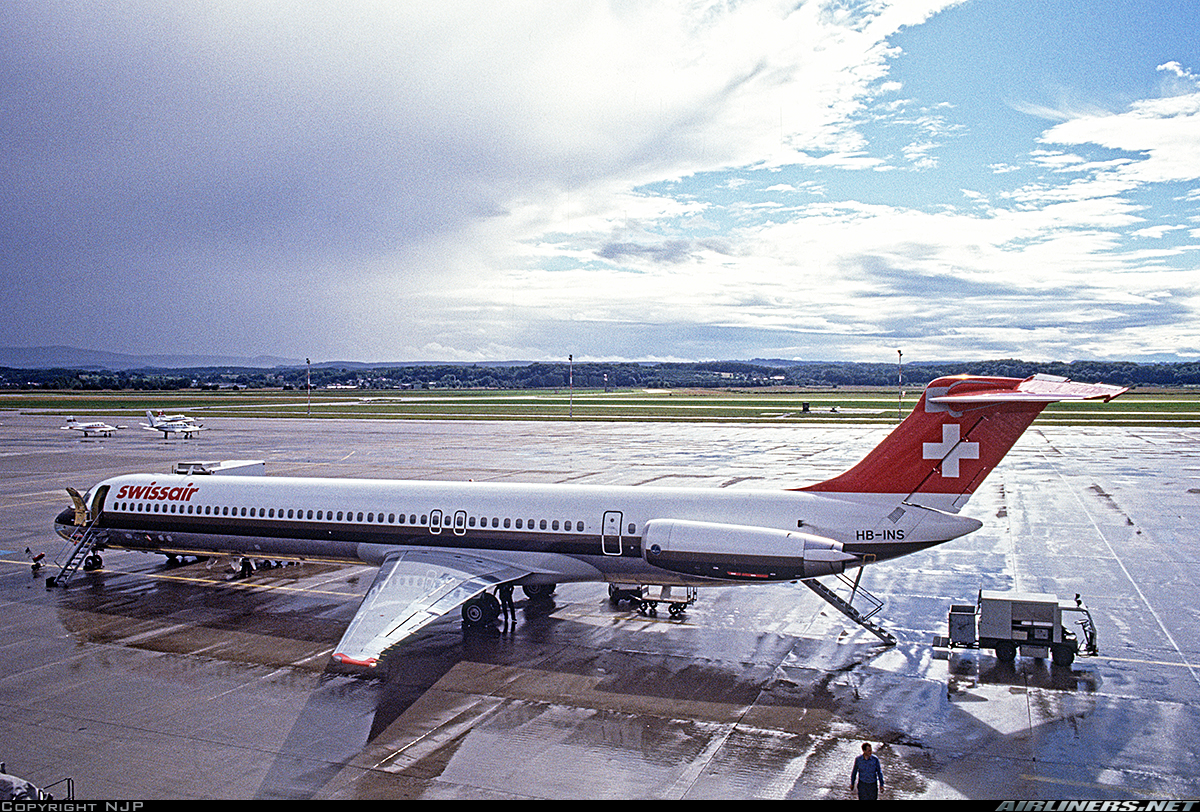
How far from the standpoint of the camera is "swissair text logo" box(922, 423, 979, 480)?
1731 cm

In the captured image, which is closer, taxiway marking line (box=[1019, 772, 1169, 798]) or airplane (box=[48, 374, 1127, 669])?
taxiway marking line (box=[1019, 772, 1169, 798])

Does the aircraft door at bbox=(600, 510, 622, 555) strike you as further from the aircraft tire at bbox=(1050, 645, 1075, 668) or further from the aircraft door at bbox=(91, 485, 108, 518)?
the aircraft door at bbox=(91, 485, 108, 518)

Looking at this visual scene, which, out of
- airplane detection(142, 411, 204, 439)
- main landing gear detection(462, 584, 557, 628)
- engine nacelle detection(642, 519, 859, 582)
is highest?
engine nacelle detection(642, 519, 859, 582)

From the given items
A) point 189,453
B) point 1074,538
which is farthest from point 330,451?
point 1074,538

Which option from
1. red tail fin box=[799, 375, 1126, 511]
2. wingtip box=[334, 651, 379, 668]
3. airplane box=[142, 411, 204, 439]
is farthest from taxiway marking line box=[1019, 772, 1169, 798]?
airplane box=[142, 411, 204, 439]

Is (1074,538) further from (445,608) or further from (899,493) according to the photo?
(445,608)

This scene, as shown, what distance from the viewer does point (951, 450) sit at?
17453 mm

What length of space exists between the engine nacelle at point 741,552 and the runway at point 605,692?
83.8 inches

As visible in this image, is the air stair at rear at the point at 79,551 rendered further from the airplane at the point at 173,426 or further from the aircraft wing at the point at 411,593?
the airplane at the point at 173,426

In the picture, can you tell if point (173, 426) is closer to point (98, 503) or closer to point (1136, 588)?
point (98, 503)

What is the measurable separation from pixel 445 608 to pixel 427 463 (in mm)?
35427

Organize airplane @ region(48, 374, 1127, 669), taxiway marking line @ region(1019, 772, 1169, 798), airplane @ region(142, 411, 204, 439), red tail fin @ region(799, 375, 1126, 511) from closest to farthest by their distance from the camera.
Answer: taxiway marking line @ region(1019, 772, 1169, 798) < airplane @ region(48, 374, 1127, 669) < red tail fin @ region(799, 375, 1126, 511) < airplane @ region(142, 411, 204, 439)

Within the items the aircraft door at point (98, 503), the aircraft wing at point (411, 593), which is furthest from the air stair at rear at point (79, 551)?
the aircraft wing at point (411, 593)

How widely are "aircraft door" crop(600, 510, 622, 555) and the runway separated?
6.74 ft
